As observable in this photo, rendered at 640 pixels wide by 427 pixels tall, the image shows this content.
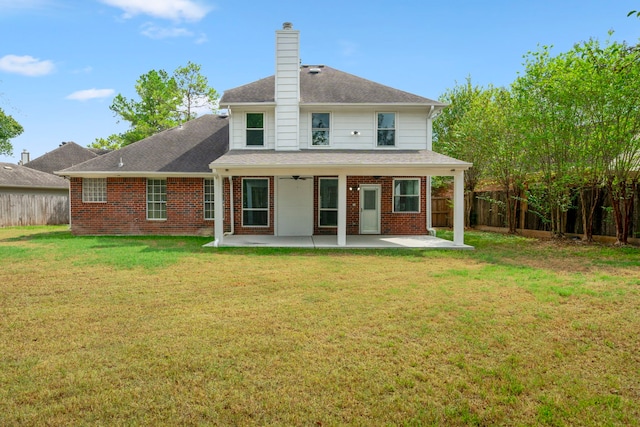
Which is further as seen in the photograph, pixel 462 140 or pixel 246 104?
pixel 462 140

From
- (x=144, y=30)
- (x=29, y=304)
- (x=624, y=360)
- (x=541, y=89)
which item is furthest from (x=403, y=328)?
(x=144, y=30)

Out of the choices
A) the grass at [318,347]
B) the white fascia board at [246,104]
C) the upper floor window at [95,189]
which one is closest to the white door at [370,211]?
the white fascia board at [246,104]

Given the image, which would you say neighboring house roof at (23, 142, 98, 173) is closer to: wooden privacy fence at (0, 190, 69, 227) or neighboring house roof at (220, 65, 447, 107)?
wooden privacy fence at (0, 190, 69, 227)

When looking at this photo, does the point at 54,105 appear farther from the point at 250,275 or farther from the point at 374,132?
the point at 250,275

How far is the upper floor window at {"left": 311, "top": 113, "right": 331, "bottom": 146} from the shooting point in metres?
15.2

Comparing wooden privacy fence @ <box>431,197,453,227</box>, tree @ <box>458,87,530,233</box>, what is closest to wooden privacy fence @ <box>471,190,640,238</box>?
tree @ <box>458,87,530,233</box>

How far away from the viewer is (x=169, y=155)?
16.6m

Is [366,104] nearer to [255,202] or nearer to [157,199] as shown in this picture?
[255,202]

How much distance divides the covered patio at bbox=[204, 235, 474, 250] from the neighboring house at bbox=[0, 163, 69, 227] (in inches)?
623

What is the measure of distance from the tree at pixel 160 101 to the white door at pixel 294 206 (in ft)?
74.9

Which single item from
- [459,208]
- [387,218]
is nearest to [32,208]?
[387,218]

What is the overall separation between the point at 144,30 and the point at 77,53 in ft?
14.0

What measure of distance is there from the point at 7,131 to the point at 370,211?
1540 inches

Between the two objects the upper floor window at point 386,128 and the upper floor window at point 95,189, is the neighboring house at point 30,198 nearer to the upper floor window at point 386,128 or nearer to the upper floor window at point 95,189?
the upper floor window at point 95,189
